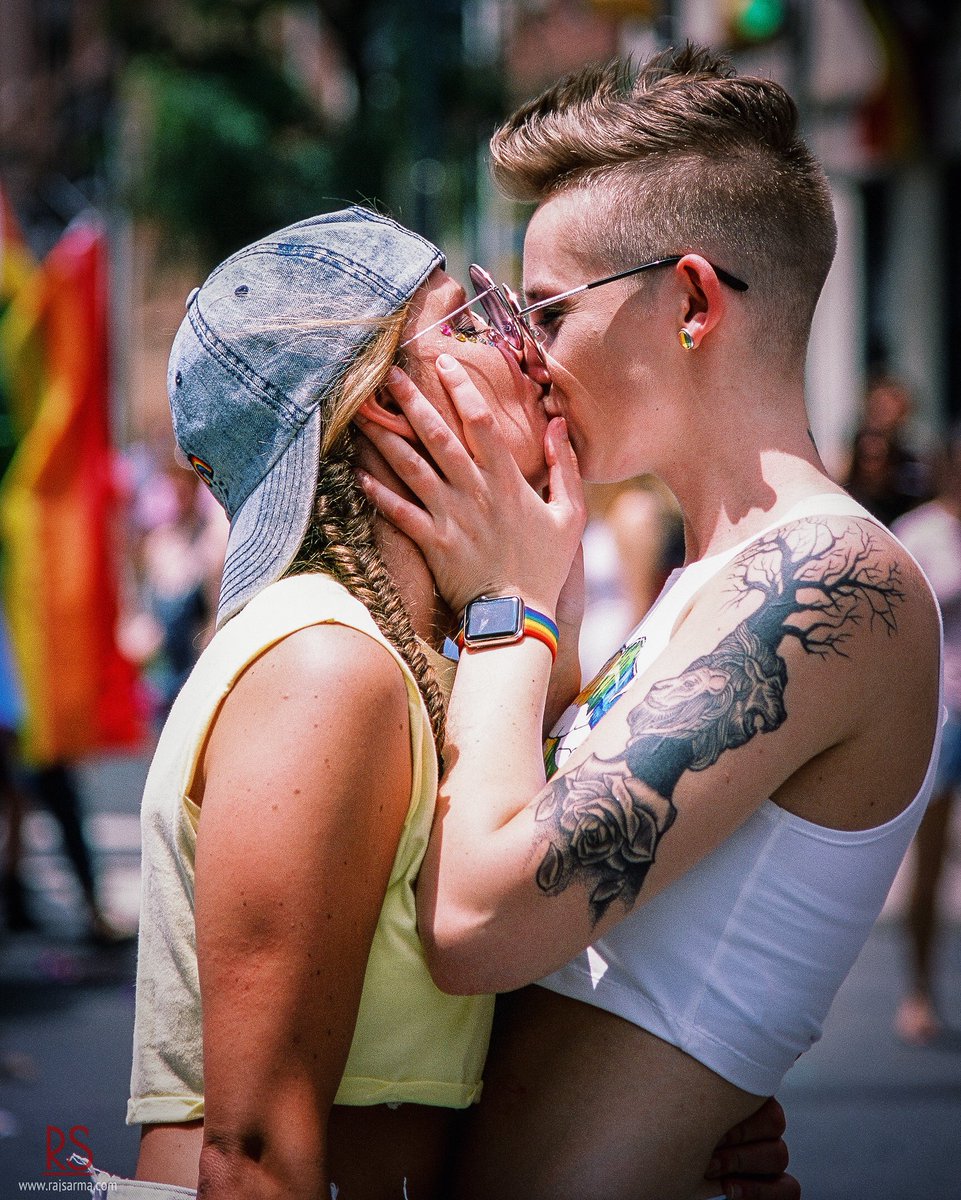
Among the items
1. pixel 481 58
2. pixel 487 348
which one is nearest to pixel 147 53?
pixel 481 58

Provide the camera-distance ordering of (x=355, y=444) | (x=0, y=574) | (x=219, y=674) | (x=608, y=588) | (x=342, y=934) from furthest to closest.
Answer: (x=608, y=588)
(x=0, y=574)
(x=355, y=444)
(x=219, y=674)
(x=342, y=934)

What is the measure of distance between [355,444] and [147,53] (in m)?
22.5

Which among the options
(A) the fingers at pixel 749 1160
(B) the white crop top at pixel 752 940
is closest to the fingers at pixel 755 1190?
(A) the fingers at pixel 749 1160

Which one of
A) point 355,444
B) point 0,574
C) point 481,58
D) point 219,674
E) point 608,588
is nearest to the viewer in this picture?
point 219,674

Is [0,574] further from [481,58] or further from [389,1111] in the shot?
[481,58]

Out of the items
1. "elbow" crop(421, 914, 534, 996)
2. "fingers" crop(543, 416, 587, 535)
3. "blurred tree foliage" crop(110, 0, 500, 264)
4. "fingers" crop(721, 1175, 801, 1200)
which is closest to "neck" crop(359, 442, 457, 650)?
"fingers" crop(543, 416, 587, 535)

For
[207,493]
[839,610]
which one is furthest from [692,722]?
[207,493]

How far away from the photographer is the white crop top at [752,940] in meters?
1.92

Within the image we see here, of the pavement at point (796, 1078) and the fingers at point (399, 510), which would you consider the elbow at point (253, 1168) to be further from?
the pavement at point (796, 1078)

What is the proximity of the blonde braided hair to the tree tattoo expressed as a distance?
0.23 metres

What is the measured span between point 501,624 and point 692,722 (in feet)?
1.02

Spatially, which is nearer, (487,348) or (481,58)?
(487,348)

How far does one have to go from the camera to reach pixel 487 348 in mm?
2156

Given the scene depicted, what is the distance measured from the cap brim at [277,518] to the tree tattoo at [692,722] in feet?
1.54
